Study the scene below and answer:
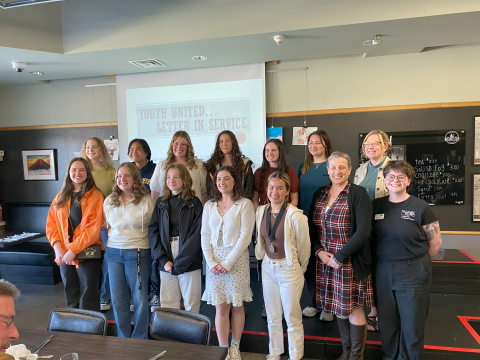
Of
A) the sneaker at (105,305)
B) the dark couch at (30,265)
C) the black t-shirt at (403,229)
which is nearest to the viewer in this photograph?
the black t-shirt at (403,229)

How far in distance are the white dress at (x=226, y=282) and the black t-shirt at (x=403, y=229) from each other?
3.27 ft

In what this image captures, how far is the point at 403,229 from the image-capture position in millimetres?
1986

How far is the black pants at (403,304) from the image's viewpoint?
6.50 ft

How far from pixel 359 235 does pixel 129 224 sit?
5.58ft

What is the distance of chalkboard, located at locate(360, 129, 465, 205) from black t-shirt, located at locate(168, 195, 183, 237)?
118 inches

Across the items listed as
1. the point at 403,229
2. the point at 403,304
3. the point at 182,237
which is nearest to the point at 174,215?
the point at 182,237

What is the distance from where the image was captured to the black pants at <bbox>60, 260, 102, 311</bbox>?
2459 millimetres

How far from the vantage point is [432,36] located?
10.6ft

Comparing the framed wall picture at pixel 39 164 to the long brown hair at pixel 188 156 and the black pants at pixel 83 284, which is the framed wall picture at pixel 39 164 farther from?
the long brown hair at pixel 188 156

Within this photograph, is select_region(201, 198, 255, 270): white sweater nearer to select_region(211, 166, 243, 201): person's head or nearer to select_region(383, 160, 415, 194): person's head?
select_region(211, 166, 243, 201): person's head

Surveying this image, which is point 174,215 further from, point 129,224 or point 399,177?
point 399,177

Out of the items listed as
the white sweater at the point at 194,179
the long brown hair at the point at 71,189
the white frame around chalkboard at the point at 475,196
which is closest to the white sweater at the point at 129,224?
the long brown hair at the point at 71,189

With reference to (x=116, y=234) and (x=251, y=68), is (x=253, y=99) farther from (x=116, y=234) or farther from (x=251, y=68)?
(x=116, y=234)

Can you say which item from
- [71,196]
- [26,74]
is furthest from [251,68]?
[26,74]
